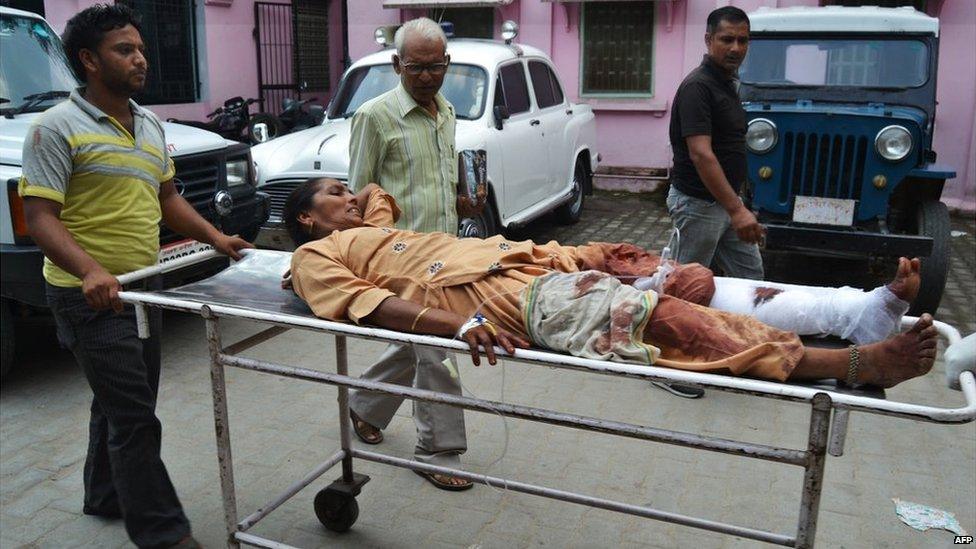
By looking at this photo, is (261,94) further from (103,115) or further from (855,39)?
(103,115)

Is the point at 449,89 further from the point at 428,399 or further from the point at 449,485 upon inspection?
the point at 428,399

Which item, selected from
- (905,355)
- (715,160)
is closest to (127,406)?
(905,355)

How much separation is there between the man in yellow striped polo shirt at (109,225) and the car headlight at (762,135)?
177 inches

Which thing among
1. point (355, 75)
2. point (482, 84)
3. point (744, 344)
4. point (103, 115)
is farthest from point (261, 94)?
point (744, 344)

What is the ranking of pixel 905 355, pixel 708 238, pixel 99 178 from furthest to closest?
pixel 708 238, pixel 99 178, pixel 905 355

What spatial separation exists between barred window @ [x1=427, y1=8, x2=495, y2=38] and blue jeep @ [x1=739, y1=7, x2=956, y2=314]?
216 inches

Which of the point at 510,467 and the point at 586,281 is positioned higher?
the point at 586,281

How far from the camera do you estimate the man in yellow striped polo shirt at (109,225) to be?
256 centimetres

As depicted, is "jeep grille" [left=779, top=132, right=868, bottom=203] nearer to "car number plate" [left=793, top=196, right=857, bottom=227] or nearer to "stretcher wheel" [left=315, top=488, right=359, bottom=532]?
"car number plate" [left=793, top=196, right=857, bottom=227]

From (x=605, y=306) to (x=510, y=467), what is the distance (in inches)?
63.4

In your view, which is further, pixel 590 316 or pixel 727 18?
pixel 727 18

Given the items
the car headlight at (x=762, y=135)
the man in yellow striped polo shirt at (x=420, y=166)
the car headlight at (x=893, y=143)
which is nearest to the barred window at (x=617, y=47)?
the car headlight at (x=762, y=135)

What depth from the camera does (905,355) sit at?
2092 millimetres

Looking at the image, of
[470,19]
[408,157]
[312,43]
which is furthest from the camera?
[312,43]
